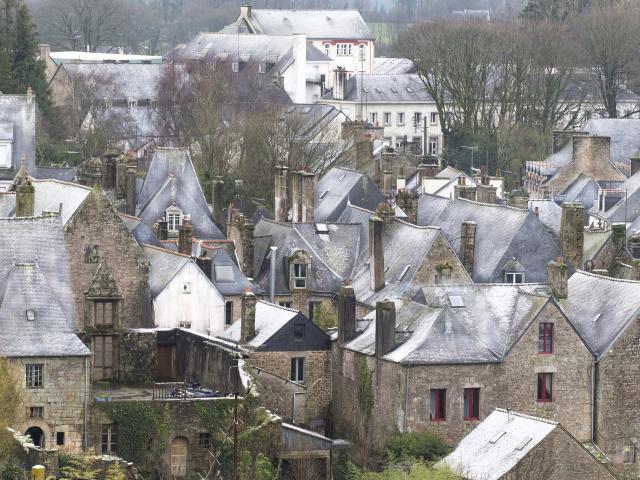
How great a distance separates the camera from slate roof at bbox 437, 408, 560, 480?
4916cm

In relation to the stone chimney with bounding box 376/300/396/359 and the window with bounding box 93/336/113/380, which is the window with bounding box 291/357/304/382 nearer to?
the stone chimney with bounding box 376/300/396/359

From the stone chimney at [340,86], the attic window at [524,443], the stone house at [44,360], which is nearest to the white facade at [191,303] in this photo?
the stone house at [44,360]

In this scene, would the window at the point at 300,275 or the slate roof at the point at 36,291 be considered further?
the window at the point at 300,275

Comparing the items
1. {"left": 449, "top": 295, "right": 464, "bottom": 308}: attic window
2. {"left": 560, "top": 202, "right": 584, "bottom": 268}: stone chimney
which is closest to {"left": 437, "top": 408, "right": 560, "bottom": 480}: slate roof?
{"left": 449, "top": 295, "right": 464, "bottom": 308}: attic window

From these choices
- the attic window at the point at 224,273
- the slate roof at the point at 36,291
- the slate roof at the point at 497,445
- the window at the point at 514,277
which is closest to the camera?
the slate roof at the point at 497,445

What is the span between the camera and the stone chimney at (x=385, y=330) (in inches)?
2290

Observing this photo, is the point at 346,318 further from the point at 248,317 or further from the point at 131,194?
the point at 131,194

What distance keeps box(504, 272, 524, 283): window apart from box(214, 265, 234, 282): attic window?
8422 millimetres

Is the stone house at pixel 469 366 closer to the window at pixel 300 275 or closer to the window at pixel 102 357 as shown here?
the window at pixel 102 357

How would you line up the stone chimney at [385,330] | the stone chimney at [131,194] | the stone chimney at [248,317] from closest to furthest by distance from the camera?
the stone chimney at [385,330]
the stone chimney at [248,317]
the stone chimney at [131,194]

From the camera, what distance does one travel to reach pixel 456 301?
194ft

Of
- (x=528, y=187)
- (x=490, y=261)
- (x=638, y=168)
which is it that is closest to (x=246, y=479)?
(x=490, y=261)

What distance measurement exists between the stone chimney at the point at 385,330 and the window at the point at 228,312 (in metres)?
9.83

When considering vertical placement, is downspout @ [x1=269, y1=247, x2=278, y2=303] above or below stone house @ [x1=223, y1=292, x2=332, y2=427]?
above
